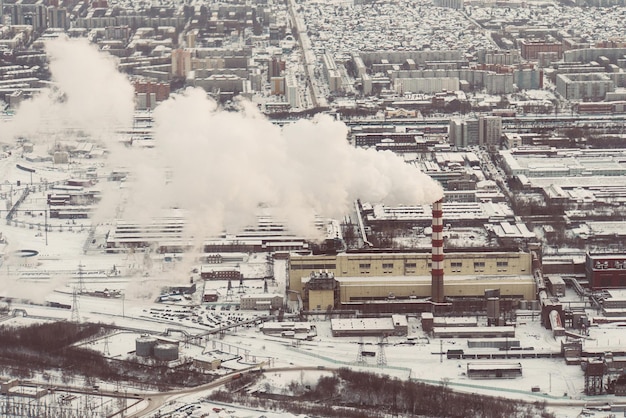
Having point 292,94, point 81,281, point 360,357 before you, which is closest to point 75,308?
point 81,281

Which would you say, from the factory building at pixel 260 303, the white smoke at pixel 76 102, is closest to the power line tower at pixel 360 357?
the factory building at pixel 260 303

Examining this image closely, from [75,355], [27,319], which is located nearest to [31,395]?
[75,355]

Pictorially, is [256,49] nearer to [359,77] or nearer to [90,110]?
[359,77]

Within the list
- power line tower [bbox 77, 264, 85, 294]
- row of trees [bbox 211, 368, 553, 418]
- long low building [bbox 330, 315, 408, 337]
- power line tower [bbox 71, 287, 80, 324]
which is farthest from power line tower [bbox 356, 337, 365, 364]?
power line tower [bbox 77, 264, 85, 294]

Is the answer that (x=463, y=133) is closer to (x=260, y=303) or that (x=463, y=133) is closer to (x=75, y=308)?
(x=260, y=303)

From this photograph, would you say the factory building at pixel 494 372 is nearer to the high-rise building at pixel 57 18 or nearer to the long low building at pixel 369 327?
the long low building at pixel 369 327

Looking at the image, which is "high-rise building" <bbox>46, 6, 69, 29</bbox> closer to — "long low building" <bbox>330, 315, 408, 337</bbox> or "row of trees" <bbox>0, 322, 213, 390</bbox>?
"row of trees" <bbox>0, 322, 213, 390</bbox>

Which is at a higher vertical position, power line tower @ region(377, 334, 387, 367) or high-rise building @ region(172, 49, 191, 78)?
high-rise building @ region(172, 49, 191, 78)
